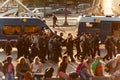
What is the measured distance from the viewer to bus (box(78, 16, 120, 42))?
3105 cm

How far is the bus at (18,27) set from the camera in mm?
29438

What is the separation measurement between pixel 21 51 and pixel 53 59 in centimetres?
174

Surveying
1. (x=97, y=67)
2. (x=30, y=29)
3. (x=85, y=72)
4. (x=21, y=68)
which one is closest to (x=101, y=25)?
(x=30, y=29)

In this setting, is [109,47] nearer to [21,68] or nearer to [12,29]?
[12,29]

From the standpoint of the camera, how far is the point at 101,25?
31.2m

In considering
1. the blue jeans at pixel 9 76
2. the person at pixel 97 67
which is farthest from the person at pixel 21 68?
the person at pixel 97 67

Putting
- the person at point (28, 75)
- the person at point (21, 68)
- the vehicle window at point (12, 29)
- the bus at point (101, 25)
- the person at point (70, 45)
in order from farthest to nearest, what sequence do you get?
the bus at point (101, 25), the vehicle window at point (12, 29), the person at point (70, 45), the person at point (21, 68), the person at point (28, 75)

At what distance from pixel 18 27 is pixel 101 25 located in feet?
18.1

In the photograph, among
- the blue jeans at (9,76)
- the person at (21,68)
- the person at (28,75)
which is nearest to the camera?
the person at (28,75)

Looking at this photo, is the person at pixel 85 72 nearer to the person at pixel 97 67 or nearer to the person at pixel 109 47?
the person at pixel 97 67

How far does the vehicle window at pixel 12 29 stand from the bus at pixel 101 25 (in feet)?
14.4

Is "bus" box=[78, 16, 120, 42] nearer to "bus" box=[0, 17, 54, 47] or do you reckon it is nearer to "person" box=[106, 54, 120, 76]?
"bus" box=[0, 17, 54, 47]

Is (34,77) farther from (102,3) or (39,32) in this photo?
(102,3)

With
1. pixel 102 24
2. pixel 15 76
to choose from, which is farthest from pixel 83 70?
pixel 102 24
